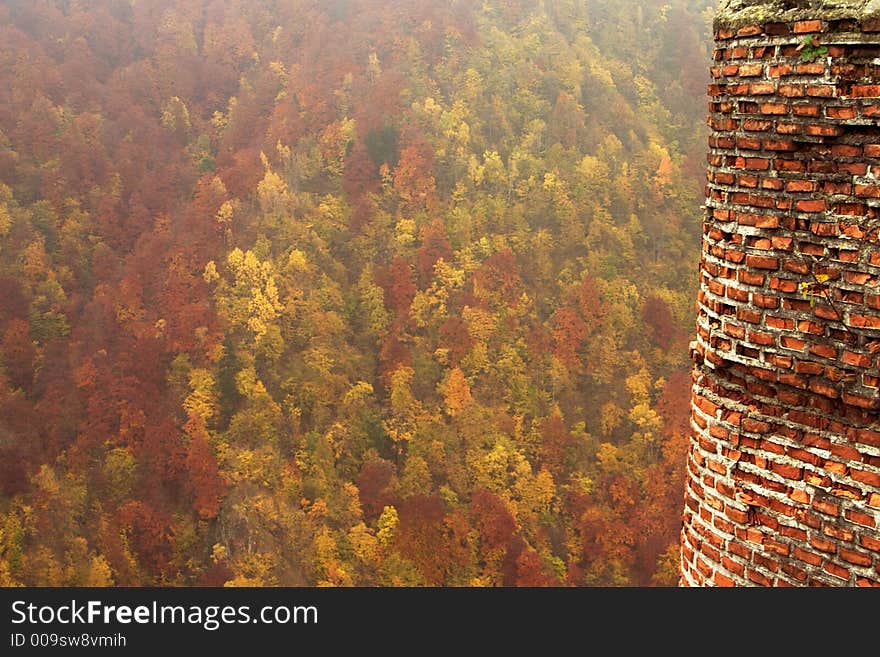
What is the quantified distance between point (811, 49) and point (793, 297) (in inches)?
33.3

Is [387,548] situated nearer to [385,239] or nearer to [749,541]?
[385,239]

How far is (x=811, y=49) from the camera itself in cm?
302

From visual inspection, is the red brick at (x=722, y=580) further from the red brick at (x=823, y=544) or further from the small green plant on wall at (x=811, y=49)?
the small green plant on wall at (x=811, y=49)

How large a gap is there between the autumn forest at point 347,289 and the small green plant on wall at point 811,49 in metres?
28.4

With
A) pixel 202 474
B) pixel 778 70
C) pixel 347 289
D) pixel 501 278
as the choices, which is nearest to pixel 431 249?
pixel 501 278

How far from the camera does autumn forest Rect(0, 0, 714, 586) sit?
32094 mm

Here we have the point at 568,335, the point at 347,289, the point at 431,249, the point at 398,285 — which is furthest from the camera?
the point at 431,249

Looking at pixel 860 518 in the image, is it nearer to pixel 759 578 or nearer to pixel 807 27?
pixel 759 578

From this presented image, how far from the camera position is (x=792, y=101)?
309 cm

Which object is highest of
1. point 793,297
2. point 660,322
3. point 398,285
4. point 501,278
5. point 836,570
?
point 793,297

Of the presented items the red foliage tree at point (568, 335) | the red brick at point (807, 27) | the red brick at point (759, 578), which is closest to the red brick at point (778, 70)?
the red brick at point (807, 27)

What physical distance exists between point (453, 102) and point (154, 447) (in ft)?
67.5

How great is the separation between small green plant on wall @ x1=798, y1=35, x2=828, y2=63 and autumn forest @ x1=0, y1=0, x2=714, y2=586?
28439 mm

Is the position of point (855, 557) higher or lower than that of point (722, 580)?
higher
